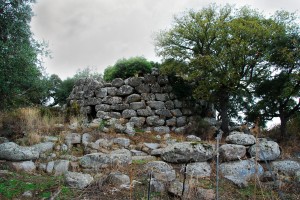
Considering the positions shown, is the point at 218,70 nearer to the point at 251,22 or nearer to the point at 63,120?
the point at 251,22

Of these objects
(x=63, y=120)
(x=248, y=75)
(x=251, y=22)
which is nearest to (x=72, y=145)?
(x=63, y=120)

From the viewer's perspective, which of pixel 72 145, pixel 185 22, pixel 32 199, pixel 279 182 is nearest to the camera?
pixel 32 199

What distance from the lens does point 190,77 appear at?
11.8m

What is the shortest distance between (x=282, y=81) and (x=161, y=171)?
6630 millimetres

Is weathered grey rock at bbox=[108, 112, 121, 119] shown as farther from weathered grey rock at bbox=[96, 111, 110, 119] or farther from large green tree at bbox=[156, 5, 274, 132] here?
large green tree at bbox=[156, 5, 274, 132]

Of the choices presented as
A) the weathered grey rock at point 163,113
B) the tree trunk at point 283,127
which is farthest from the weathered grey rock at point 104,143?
the tree trunk at point 283,127

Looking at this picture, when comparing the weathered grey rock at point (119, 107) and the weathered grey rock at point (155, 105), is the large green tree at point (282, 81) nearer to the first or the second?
the weathered grey rock at point (155, 105)

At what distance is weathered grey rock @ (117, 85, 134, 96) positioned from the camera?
12.9 m

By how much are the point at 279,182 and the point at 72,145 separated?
19.3 feet

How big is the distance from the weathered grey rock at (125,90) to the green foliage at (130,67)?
1.09 metres

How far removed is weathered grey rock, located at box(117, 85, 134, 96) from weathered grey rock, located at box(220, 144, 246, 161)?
584 cm

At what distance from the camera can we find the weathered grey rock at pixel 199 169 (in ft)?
23.6

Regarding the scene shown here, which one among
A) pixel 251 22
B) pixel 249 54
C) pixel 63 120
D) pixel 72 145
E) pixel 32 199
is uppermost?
pixel 251 22

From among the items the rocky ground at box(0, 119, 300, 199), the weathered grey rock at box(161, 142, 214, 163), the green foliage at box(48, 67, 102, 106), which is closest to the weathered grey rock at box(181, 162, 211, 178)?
the rocky ground at box(0, 119, 300, 199)
